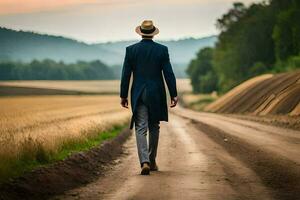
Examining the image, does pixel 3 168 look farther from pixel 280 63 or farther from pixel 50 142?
pixel 280 63

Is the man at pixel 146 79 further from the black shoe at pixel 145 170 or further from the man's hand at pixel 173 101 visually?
the black shoe at pixel 145 170

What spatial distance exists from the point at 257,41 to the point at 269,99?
42.8 m

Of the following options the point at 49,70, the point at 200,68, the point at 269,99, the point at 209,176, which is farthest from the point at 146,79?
the point at 200,68

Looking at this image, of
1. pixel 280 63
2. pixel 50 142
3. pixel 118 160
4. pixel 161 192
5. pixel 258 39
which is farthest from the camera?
pixel 258 39

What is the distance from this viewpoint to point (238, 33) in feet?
312

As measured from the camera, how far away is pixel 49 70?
142 metres

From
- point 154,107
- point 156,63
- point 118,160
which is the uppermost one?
point 156,63

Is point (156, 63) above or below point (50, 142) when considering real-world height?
above

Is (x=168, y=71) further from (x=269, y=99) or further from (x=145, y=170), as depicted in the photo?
(x=269, y=99)

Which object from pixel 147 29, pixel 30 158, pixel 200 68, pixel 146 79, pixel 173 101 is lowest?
pixel 30 158

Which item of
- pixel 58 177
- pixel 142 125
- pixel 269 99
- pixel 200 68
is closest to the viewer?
pixel 58 177

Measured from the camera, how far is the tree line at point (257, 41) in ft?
253

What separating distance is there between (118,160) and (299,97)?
2699cm

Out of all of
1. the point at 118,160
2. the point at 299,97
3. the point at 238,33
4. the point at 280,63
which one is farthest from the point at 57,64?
the point at 118,160
